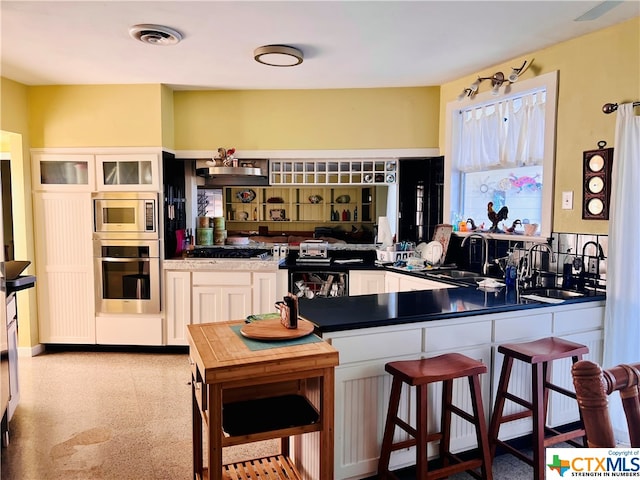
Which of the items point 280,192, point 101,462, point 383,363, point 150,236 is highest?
point 280,192

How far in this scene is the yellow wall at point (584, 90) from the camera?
2.81 m

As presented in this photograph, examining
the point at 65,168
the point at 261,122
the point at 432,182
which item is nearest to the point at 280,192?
the point at 261,122

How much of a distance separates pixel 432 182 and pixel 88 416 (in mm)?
3522

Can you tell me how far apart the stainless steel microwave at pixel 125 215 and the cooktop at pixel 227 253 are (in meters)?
0.42

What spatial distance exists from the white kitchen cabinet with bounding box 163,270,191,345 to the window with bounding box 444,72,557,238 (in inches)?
102

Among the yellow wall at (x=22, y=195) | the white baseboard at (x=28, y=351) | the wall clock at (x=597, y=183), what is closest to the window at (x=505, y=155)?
the wall clock at (x=597, y=183)

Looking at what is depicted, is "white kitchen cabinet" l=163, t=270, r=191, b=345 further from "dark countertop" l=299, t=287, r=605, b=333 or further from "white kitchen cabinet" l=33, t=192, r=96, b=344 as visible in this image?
"dark countertop" l=299, t=287, r=605, b=333

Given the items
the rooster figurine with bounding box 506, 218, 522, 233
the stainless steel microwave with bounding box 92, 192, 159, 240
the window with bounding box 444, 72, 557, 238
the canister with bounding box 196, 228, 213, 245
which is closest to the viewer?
the window with bounding box 444, 72, 557, 238

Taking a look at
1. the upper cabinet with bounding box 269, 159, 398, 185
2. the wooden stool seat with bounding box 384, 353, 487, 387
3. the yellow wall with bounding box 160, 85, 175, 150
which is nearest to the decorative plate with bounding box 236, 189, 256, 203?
the upper cabinet with bounding box 269, 159, 398, 185

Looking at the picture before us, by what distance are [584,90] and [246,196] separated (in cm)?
367

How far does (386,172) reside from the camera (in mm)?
4605

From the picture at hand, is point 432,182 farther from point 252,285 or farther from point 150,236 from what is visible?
point 150,236

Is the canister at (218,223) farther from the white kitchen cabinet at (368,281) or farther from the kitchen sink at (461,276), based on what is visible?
the kitchen sink at (461,276)

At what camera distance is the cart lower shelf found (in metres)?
2.24
